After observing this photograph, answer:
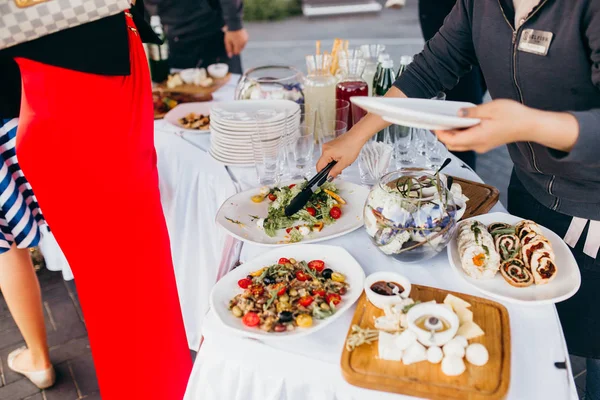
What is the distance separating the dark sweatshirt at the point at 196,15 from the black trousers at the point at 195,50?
1.3 inches

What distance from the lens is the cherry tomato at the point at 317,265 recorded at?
1248 mm

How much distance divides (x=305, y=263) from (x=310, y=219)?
0.79 feet

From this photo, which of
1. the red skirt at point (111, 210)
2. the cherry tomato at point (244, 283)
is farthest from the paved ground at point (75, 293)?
the cherry tomato at point (244, 283)

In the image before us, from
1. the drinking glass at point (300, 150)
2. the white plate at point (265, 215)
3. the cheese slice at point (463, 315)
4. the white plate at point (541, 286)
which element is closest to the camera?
the cheese slice at point (463, 315)

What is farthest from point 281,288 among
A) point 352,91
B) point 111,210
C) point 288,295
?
point 352,91

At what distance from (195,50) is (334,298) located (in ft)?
8.61

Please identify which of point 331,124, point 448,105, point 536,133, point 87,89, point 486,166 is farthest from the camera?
point 486,166

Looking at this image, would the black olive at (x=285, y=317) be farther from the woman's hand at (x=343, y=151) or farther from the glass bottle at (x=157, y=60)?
the glass bottle at (x=157, y=60)

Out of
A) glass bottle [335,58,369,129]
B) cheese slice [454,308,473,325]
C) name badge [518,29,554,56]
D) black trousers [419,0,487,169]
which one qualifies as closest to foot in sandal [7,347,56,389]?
glass bottle [335,58,369,129]

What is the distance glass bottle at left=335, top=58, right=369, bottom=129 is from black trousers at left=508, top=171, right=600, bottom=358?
703 mm

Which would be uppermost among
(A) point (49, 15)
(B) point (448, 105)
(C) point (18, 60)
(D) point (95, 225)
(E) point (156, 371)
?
(A) point (49, 15)

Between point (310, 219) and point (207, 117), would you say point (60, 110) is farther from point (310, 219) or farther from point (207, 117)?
point (207, 117)

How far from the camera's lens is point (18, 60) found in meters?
1.37

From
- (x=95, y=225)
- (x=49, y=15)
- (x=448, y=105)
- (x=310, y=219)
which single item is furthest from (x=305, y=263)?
(x=49, y=15)
